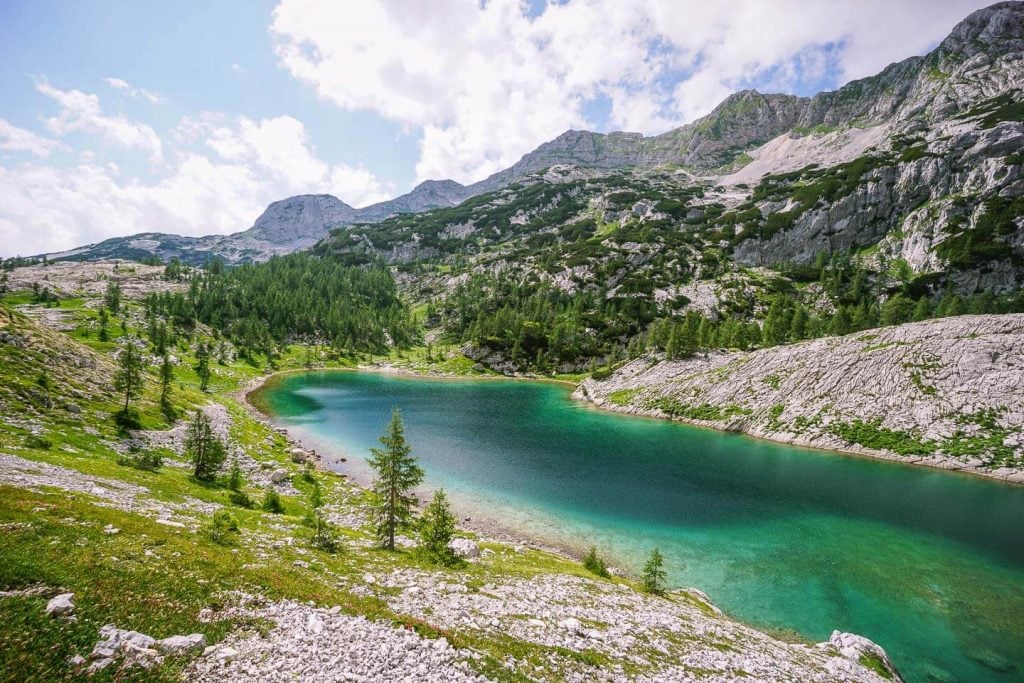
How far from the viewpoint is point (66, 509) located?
58.9 feet

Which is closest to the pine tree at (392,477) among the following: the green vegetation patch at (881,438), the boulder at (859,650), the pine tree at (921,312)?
the boulder at (859,650)

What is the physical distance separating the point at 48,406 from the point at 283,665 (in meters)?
43.3

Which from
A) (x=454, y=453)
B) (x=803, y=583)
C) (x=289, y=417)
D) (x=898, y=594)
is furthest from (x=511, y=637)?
(x=289, y=417)

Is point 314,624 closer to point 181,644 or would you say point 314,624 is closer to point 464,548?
point 181,644

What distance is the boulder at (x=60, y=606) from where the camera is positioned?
432 inches

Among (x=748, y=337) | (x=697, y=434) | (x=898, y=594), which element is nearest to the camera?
(x=898, y=594)

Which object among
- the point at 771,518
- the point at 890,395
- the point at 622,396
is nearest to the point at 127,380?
the point at 771,518

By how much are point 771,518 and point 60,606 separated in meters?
56.2

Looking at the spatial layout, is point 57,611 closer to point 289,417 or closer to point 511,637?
point 511,637

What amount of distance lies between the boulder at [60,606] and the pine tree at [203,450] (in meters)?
31.1

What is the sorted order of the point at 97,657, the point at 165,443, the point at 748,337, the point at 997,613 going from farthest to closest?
the point at 748,337 < the point at 165,443 < the point at 997,613 < the point at 97,657

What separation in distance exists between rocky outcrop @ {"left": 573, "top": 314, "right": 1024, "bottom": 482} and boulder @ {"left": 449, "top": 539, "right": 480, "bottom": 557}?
72081 mm

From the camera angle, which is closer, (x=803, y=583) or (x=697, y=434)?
(x=803, y=583)

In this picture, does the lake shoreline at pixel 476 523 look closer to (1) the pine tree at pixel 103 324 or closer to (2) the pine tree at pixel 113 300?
(1) the pine tree at pixel 103 324
